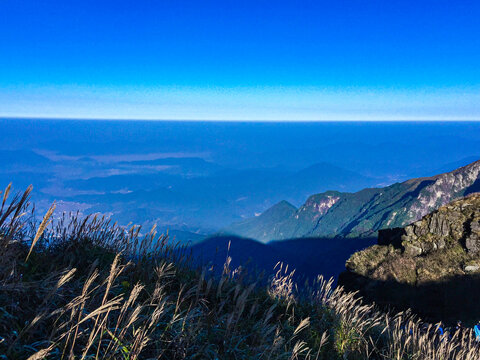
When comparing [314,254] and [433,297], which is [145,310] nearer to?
[433,297]

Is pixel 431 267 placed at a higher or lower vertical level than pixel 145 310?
lower

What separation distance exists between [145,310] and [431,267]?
16.9m

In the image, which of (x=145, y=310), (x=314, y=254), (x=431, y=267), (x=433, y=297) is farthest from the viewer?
(x=314, y=254)

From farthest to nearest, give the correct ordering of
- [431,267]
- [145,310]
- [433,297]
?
[431,267] < [433,297] < [145,310]

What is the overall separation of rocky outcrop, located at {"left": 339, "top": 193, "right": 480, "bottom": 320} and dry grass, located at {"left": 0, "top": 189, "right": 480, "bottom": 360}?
1166 cm

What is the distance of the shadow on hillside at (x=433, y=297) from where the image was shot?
14.1 meters

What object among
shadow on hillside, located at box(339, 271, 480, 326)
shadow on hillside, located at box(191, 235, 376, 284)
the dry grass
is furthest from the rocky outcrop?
shadow on hillside, located at box(191, 235, 376, 284)

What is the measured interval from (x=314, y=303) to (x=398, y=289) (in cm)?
1292

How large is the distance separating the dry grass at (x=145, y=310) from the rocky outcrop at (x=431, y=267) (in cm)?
1166

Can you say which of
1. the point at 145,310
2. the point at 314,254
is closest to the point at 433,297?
the point at 145,310

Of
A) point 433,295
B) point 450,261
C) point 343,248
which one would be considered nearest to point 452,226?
point 450,261

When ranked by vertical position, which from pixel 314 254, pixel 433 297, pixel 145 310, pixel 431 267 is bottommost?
pixel 314 254

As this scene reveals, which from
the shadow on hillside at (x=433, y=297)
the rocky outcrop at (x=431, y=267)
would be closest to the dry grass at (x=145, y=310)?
the shadow on hillside at (x=433, y=297)

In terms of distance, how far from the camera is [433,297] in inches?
610
